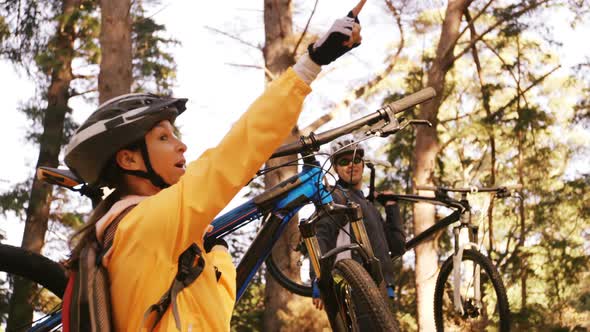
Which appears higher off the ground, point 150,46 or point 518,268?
point 150,46

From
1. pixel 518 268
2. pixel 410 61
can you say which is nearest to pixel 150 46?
pixel 410 61

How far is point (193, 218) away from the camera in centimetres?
204

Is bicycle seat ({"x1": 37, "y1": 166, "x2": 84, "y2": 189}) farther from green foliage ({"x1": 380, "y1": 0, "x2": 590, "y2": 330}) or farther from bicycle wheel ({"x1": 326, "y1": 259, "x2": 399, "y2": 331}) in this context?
green foliage ({"x1": 380, "y1": 0, "x2": 590, "y2": 330})

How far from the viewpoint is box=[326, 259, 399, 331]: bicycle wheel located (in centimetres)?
396

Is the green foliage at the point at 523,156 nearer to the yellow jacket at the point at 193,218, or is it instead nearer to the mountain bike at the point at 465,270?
the mountain bike at the point at 465,270

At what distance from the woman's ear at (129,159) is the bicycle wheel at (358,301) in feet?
6.12

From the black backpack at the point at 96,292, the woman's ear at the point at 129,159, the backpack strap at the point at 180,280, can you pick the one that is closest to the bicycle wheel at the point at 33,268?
the woman's ear at the point at 129,159

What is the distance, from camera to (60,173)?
407 centimetres

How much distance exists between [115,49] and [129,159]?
6.31 metres

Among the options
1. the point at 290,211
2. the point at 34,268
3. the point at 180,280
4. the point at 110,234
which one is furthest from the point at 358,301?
the point at 110,234

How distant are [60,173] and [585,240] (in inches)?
542

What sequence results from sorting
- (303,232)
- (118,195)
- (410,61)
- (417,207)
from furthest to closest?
(410,61) → (417,207) → (303,232) → (118,195)

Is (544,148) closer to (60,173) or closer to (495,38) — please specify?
(495,38)

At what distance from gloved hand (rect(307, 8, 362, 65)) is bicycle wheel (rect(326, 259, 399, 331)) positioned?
84.7 inches
